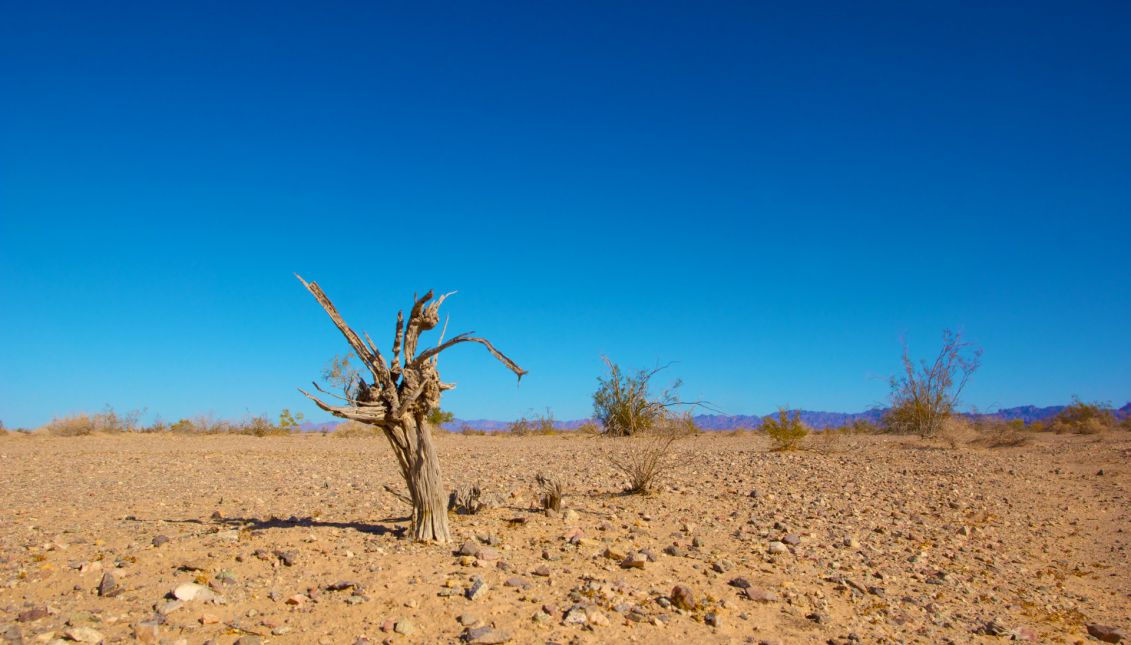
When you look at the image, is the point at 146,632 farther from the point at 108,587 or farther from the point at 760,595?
the point at 760,595

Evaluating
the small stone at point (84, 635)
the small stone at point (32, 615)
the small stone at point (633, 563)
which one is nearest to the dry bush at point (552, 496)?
the small stone at point (633, 563)

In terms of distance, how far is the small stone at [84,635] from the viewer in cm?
398

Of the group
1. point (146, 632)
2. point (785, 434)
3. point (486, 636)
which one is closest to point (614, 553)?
point (486, 636)

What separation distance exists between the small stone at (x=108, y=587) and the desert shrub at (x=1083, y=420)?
2828 centimetres

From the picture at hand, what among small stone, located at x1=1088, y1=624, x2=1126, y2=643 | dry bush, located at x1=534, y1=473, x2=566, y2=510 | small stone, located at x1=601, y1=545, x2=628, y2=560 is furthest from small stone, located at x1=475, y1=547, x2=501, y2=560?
small stone, located at x1=1088, y1=624, x2=1126, y2=643

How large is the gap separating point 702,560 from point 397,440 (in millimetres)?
2912

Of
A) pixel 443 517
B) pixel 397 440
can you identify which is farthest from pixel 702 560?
pixel 397 440

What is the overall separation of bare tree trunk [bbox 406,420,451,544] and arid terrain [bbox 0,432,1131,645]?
165mm

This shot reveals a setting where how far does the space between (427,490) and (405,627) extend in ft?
5.62

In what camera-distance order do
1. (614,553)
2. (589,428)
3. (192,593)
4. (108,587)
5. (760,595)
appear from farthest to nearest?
(589,428) < (614,553) < (760,595) < (108,587) < (192,593)

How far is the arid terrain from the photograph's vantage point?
175 inches

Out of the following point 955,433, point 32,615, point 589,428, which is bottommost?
point 32,615

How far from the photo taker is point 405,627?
4281 mm

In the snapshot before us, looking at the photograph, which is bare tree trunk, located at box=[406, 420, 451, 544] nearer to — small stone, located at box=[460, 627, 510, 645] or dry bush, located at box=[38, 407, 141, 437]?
small stone, located at box=[460, 627, 510, 645]
